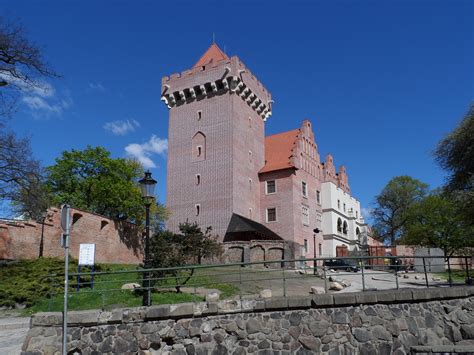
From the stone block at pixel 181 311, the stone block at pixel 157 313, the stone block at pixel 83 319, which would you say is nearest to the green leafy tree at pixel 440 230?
the stone block at pixel 181 311

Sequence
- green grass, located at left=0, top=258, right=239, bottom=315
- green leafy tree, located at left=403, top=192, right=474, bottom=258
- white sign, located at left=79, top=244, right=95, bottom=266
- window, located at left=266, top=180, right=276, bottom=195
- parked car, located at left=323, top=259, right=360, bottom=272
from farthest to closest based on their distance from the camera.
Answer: window, located at left=266, top=180, right=276, bottom=195 < green leafy tree, located at left=403, top=192, right=474, bottom=258 < white sign, located at left=79, top=244, right=95, bottom=266 < green grass, located at left=0, top=258, right=239, bottom=315 < parked car, located at left=323, top=259, right=360, bottom=272

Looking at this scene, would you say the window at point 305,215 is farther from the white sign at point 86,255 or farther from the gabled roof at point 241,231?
the white sign at point 86,255

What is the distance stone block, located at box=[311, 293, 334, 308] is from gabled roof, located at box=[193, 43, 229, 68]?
37444 millimetres

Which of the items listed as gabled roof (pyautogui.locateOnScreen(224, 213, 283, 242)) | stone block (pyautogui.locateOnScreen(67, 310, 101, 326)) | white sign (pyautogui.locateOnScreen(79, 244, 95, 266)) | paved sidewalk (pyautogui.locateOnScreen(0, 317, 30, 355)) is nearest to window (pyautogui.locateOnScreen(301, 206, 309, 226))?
gabled roof (pyautogui.locateOnScreen(224, 213, 283, 242))

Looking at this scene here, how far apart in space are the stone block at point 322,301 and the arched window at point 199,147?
108 ft

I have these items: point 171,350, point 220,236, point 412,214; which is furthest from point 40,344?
point 412,214

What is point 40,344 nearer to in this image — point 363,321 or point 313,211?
point 363,321

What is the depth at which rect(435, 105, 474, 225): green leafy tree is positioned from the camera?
22.3 metres

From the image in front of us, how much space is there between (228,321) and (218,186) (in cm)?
3087

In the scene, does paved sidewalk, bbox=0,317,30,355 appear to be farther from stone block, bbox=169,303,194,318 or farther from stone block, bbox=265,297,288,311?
stone block, bbox=265,297,288,311

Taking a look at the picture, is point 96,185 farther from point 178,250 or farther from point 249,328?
point 249,328

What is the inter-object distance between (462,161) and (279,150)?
92.0 ft

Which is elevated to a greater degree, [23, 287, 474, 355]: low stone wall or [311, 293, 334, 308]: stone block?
[311, 293, 334, 308]: stone block

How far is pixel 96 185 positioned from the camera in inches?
1629
